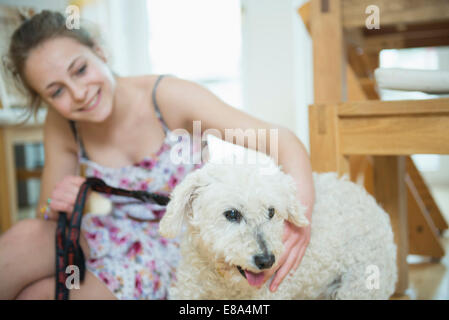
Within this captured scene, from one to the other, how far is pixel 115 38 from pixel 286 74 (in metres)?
1.31

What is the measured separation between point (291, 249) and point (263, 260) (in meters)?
0.16

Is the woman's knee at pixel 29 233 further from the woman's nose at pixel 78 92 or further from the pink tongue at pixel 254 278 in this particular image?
the pink tongue at pixel 254 278

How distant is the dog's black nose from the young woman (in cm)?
22

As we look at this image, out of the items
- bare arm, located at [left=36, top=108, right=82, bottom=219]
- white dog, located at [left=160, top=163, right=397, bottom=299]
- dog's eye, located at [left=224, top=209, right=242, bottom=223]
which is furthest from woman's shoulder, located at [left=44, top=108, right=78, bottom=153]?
dog's eye, located at [left=224, top=209, right=242, bottom=223]

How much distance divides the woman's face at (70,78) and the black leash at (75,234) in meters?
0.18

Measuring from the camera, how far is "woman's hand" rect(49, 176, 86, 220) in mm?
932

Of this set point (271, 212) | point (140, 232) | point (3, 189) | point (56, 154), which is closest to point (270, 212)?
point (271, 212)

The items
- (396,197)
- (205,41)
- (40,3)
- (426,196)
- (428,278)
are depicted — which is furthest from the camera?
(205,41)

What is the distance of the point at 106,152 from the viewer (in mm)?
1062

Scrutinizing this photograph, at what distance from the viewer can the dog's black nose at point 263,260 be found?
0.59 meters

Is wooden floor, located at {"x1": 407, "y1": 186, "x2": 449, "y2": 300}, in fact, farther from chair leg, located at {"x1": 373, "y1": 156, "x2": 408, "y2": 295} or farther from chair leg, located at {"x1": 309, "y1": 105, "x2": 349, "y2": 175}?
chair leg, located at {"x1": 309, "y1": 105, "x2": 349, "y2": 175}

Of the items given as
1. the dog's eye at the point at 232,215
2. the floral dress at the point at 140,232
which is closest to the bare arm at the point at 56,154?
the floral dress at the point at 140,232

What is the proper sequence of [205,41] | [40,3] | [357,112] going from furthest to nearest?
[205,41]
[40,3]
[357,112]

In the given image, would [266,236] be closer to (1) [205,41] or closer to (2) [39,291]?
(2) [39,291]
